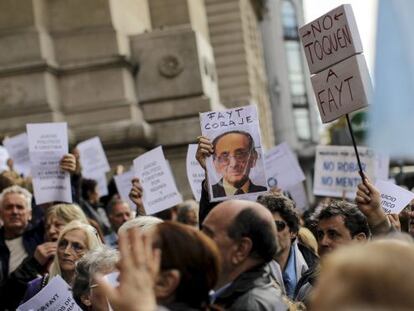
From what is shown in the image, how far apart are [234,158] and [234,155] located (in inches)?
1.3

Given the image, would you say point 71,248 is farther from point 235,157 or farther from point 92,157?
point 92,157

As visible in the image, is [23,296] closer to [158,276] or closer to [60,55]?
[158,276]

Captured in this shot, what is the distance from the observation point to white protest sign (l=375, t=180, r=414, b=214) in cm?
713

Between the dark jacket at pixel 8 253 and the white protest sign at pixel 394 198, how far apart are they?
246cm

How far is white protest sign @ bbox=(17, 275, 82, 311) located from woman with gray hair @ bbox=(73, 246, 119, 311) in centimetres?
9

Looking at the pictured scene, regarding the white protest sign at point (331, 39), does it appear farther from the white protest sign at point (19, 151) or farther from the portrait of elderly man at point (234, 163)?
the white protest sign at point (19, 151)

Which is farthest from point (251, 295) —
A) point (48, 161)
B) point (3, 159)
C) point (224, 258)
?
point (3, 159)

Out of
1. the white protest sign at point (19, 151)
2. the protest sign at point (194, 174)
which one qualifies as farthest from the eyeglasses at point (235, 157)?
the white protest sign at point (19, 151)

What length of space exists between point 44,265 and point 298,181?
387 cm

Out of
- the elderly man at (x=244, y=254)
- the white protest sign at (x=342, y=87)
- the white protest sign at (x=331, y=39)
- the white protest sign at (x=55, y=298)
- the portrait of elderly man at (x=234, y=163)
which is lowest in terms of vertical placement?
the white protest sign at (x=55, y=298)

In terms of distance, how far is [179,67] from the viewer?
47.0 feet

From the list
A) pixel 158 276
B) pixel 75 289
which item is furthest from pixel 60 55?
pixel 158 276

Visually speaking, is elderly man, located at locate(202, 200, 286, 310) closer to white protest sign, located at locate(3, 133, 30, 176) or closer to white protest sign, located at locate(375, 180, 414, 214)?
white protest sign, located at locate(375, 180, 414, 214)

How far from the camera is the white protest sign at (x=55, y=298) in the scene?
18.9 feet
